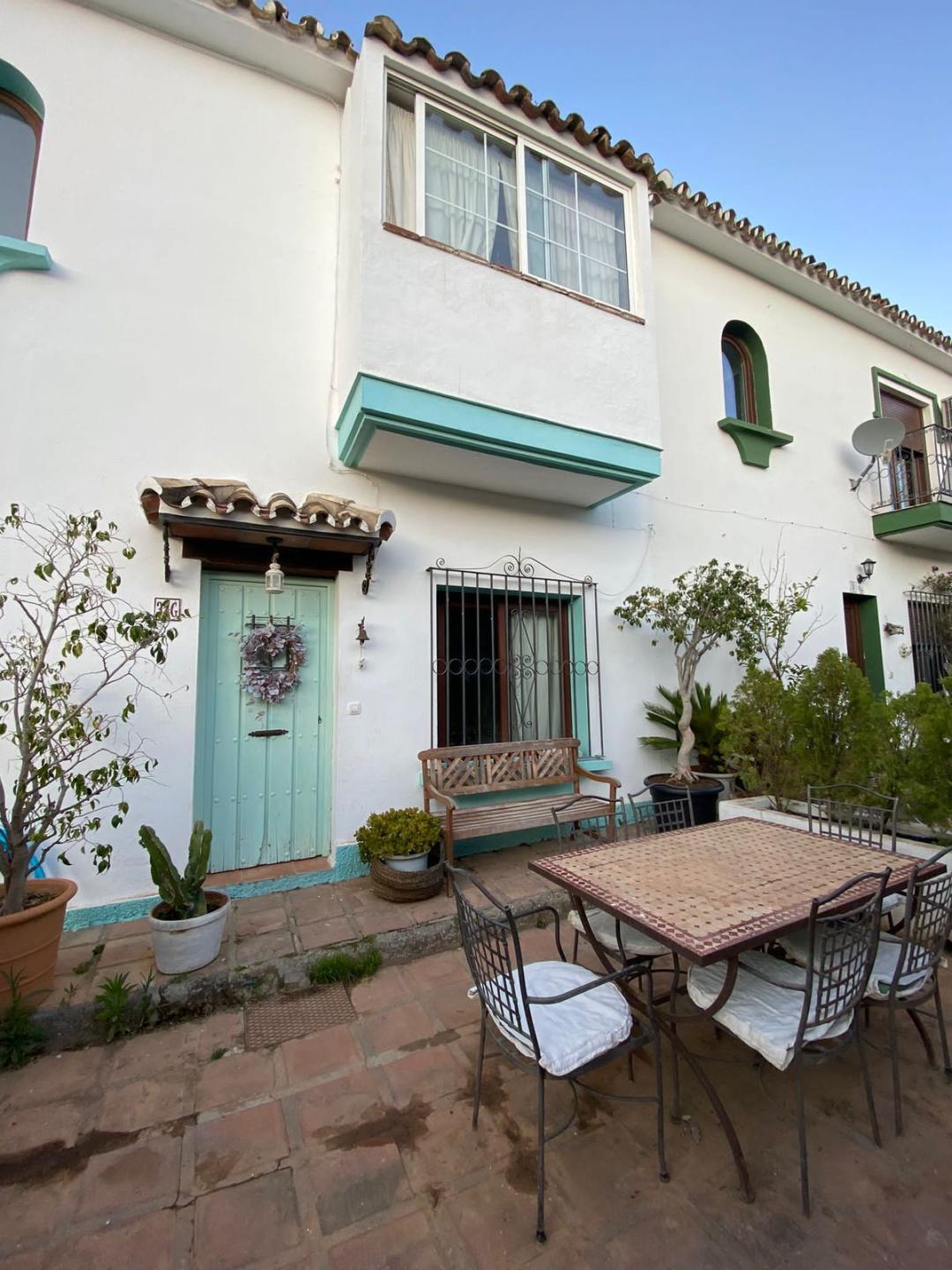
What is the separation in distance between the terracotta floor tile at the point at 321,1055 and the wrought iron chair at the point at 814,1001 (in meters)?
1.48

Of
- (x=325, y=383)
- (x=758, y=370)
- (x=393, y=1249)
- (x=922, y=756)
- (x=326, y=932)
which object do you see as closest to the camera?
(x=393, y=1249)

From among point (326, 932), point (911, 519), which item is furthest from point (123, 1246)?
point (911, 519)

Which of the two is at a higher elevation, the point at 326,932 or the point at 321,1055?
the point at 326,932

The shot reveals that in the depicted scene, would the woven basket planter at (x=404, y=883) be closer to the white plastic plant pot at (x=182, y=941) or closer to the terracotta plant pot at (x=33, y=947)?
the white plastic plant pot at (x=182, y=941)

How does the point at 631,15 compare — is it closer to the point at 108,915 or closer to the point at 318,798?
the point at 318,798

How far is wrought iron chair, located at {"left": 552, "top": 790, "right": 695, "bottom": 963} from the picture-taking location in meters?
2.24

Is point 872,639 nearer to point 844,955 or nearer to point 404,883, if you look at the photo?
point 844,955

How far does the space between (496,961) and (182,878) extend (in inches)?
70.8

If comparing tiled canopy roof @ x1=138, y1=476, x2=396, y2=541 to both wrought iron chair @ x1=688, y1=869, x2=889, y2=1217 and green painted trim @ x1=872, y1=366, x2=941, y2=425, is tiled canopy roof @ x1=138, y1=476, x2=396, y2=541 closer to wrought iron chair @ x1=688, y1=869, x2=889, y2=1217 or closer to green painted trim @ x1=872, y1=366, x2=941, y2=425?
wrought iron chair @ x1=688, y1=869, x2=889, y2=1217

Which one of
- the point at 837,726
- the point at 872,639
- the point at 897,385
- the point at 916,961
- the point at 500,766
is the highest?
the point at 897,385

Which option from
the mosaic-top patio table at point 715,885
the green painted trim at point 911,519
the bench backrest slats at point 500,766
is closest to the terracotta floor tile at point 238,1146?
the mosaic-top patio table at point 715,885

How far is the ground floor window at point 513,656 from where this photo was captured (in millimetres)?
4559

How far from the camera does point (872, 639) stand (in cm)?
731

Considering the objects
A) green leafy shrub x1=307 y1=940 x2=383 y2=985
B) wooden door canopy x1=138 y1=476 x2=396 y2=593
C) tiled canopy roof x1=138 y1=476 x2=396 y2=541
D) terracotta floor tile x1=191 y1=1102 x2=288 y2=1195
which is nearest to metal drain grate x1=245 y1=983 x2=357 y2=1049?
green leafy shrub x1=307 y1=940 x2=383 y2=985
